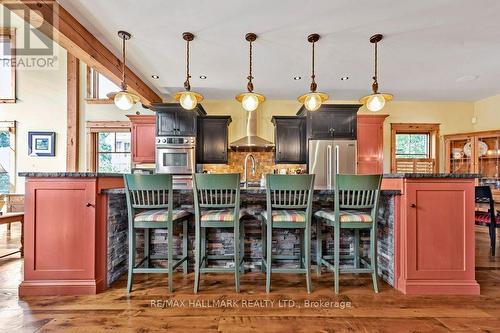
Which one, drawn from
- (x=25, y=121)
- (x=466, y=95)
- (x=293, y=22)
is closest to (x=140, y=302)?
(x=293, y=22)

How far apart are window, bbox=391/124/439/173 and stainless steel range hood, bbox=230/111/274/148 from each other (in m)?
2.78

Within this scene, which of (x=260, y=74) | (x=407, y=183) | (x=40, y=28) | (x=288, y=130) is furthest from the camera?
(x=288, y=130)

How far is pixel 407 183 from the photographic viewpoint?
6.88 ft

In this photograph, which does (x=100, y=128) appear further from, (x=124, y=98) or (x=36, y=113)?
(x=124, y=98)

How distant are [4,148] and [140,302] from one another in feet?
17.8

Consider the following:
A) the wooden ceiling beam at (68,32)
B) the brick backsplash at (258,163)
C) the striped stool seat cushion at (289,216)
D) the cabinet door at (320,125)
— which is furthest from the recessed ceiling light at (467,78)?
the wooden ceiling beam at (68,32)

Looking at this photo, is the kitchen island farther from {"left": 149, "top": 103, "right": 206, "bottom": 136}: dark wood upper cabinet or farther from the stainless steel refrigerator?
{"left": 149, "top": 103, "right": 206, "bottom": 136}: dark wood upper cabinet

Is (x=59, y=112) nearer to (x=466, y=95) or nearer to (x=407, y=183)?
(x=407, y=183)

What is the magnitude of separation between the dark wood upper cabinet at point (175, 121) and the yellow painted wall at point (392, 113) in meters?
0.78

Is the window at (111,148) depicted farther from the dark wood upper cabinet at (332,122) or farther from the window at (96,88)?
the dark wood upper cabinet at (332,122)

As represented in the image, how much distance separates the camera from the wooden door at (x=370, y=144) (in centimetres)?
460

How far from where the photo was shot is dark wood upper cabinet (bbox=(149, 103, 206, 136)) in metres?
4.46

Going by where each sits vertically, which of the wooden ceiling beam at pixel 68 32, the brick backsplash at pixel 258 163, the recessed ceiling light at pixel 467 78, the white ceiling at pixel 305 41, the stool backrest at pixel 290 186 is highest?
the white ceiling at pixel 305 41

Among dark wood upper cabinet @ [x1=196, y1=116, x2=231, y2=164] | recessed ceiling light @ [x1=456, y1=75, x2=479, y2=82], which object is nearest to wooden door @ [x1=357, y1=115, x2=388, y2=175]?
recessed ceiling light @ [x1=456, y1=75, x2=479, y2=82]
